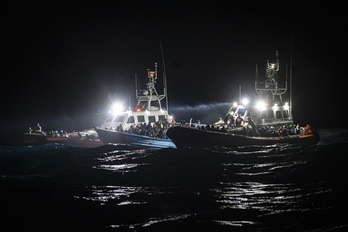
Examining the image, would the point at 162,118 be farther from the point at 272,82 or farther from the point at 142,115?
the point at 272,82

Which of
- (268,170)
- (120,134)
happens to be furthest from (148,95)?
(268,170)

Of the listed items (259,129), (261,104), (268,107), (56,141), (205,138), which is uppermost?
(261,104)

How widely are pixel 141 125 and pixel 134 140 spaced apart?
192 cm

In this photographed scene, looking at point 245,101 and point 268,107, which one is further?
point 245,101

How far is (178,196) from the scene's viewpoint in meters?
6.34

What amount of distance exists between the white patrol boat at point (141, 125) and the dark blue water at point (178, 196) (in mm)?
5646

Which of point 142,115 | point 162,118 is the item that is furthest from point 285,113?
point 142,115

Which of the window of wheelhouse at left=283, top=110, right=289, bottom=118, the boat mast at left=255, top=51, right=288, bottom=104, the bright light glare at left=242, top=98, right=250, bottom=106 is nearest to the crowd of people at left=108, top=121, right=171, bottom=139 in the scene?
the bright light glare at left=242, top=98, right=250, bottom=106

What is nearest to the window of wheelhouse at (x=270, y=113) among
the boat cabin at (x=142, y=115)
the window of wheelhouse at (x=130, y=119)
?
the boat cabin at (x=142, y=115)

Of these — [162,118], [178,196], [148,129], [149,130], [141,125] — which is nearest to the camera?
[178,196]

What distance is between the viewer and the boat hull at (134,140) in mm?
16375

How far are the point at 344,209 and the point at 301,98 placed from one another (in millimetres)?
63069

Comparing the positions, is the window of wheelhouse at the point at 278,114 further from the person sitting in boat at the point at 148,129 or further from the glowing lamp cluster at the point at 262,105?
the person sitting in boat at the point at 148,129

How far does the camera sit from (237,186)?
709 cm
